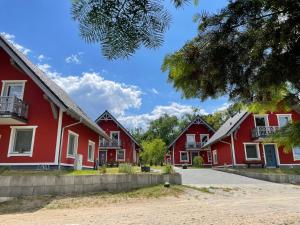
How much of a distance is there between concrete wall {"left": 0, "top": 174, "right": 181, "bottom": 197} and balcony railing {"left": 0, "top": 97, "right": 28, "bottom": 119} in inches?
167

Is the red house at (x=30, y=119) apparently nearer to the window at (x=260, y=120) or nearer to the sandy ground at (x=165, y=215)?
the sandy ground at (x=165, y=215)

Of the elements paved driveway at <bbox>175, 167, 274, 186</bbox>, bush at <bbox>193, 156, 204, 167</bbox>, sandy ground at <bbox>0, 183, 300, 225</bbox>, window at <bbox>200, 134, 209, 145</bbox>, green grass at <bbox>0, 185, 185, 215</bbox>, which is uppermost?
window at <bbox>200, 134, 209, 145</bbox>

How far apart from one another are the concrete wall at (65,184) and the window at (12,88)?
263 inches

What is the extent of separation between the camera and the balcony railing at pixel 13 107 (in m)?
13.8

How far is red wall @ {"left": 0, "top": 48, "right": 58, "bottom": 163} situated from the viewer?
14.4m

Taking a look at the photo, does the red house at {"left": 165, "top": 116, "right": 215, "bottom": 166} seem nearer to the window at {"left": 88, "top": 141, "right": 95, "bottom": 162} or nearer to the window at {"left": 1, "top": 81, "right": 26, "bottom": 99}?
the window at {"left": 88, "top": 141, "right": 95, "bottom": 162}

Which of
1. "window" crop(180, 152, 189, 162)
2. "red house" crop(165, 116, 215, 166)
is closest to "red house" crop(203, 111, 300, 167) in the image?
"red house" crop(165, 116, 215, 166)

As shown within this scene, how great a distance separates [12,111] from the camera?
13.8 meters

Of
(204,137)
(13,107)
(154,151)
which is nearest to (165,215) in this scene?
(13,107)

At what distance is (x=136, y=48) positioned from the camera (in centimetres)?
170

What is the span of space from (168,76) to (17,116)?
45.1ft

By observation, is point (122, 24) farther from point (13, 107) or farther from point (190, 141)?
point (190, 141)

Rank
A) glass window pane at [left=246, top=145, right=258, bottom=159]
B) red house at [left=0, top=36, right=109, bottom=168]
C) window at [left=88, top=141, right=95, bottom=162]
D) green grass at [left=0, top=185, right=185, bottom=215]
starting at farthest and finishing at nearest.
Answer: glass window pane at [left=246, top=145, right=258, bottom=159]
window at [left=88, top=141, right=95, bottom=162]
red house at [left=0, top=36, right=109, bottom=168]
green grass at [left=0, top=185, right=185, bottom=215]

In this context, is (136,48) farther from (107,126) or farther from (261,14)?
(107,126)
